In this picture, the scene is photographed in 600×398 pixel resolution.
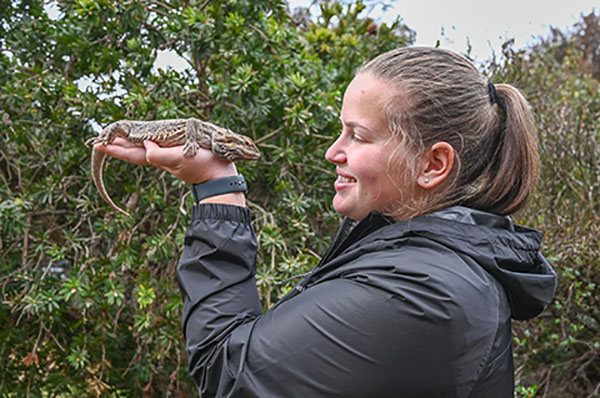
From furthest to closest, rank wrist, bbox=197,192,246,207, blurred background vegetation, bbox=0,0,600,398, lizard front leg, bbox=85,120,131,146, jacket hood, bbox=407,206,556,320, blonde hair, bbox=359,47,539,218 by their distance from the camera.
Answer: blurred background vegetation, bbox=0,0,600,398, lizard front leg, bbox=85,120,131,146, wrist, bbox=197,192,246,207, blonde hair, bbox=359,47,539,218, jacket hood, bbox=407,206,556,320

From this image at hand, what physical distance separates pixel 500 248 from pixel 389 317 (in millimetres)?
281

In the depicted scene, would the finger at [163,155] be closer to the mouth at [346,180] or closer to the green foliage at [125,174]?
the mouth at [346,180]

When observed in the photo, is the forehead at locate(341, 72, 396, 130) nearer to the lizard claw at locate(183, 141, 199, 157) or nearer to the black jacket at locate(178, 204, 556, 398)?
the black jacket at locate(178, 204, 556, 398)

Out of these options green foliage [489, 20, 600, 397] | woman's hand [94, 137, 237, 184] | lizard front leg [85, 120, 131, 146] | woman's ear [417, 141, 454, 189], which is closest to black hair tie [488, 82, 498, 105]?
woman's ear [417, 141, 454, 189]

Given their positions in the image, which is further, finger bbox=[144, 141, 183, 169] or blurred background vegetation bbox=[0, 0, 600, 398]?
blurred background vegetation bbox=[0, 0, 600, 398]

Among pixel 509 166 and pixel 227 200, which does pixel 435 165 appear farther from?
pixel 227 200

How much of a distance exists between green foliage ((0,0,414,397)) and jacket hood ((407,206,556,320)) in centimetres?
193

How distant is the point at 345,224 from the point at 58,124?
107 inches

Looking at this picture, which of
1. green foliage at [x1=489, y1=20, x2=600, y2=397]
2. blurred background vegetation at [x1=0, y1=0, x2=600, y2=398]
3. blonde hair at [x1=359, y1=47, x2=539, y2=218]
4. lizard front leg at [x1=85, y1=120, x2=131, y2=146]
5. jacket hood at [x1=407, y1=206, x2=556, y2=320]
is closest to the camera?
jacket hood at [x1=407, y1=206, x2=556, y2=320]

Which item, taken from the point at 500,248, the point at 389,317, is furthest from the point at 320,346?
the point at 500,248

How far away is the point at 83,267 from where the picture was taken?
3.44m

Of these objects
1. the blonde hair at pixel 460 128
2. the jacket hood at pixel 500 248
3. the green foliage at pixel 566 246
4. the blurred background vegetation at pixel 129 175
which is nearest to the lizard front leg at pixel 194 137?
the blonde hair at pixel 460 128

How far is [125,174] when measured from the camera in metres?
3.76

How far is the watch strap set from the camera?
1.48 m
